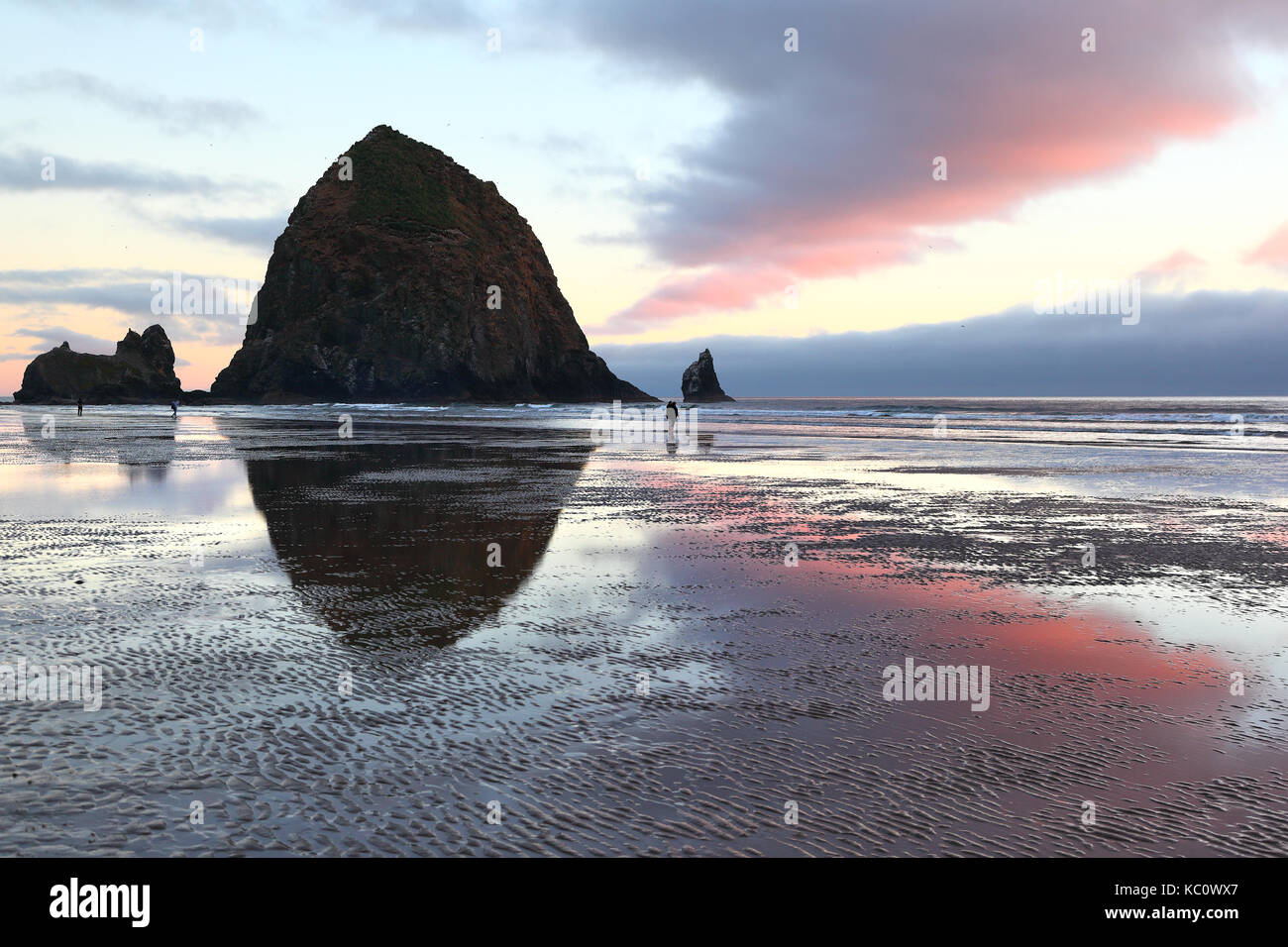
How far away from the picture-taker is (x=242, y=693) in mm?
4902

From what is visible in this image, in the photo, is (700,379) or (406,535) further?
(700,379)

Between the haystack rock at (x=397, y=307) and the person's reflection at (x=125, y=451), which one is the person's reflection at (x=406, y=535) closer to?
the person's reflection at (x=125, y=451)

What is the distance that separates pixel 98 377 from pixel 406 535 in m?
152

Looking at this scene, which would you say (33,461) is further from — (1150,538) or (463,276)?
(463,276)

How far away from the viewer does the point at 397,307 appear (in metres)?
113

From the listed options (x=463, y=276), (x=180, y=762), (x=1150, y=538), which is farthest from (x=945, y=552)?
(x=463, y=276)

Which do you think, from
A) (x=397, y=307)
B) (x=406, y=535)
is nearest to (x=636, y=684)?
(x=406, y=535)

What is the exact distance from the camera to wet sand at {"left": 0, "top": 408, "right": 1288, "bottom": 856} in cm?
343

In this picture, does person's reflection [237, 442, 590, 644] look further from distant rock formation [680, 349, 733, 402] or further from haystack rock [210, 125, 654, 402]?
distant rock formation [680, 349, 733, 402]

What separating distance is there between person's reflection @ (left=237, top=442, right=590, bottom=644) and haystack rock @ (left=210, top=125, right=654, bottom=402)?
91876mm

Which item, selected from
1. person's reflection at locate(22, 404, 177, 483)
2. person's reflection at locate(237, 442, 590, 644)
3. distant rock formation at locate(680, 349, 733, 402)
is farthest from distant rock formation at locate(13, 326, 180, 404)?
person's reflection at locate(237, 442, 590, 644)

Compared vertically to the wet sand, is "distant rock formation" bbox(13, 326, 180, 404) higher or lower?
higher

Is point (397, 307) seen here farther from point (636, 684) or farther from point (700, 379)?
point (636, 684)
